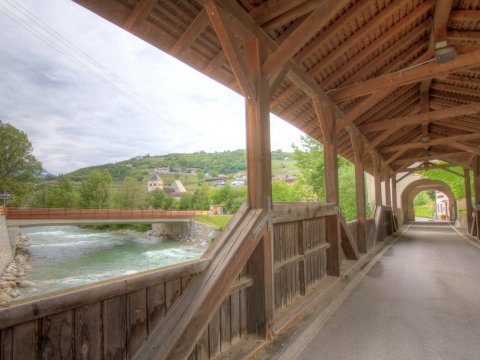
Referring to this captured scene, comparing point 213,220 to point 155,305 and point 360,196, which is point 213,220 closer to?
point 360,196

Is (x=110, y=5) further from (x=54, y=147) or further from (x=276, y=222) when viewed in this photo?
(x=54, y=147)

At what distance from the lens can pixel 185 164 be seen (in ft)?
435

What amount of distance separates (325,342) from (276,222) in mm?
1329

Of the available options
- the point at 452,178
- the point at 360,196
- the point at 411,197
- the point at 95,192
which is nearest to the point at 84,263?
the point at 360,196

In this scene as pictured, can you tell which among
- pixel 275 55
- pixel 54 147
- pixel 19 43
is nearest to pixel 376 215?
pixel 275 55

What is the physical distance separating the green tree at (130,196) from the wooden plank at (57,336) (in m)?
59.5

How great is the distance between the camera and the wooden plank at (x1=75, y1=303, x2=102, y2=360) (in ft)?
4.76

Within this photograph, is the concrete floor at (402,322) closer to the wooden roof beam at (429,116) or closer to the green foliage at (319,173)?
the wooden roof beam at (429,116)

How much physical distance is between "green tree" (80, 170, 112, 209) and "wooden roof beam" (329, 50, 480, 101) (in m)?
59.1

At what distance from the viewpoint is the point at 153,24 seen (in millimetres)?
2648

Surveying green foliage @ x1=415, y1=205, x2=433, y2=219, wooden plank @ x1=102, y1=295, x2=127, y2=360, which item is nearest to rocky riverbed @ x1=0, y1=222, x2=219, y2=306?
wooden plank @ x1=102, y1=295, x2=127, y2=360

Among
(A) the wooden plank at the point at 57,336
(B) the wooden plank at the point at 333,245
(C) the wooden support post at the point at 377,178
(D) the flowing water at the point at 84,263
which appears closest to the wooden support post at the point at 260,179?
(A) the wooden plank at the point at 57,336

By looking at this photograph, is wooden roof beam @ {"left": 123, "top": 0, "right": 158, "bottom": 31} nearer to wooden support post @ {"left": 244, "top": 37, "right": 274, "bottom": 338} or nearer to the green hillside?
wooden support post @ {"left": 244, "top": 37, "right": 274, "bottom": 338}

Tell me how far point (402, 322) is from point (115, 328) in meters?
3.26
